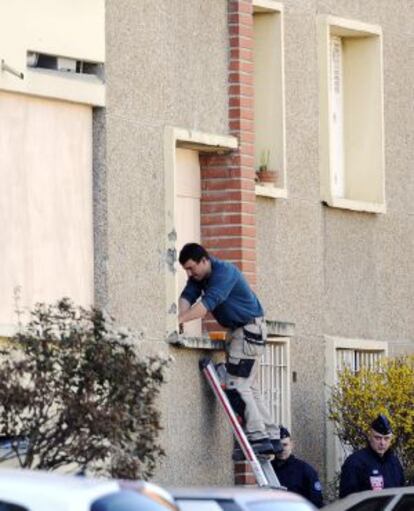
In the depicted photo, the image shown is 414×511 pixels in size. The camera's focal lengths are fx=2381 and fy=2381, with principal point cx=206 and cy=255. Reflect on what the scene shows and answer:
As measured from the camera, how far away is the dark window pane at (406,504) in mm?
16672

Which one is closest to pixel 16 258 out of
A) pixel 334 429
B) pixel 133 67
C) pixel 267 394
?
pixel 133 67

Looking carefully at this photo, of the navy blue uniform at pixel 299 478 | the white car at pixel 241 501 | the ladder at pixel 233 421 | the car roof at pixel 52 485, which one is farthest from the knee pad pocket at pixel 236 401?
the car roof at pixel 52 485

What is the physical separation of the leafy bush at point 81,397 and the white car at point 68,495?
14.7 feet

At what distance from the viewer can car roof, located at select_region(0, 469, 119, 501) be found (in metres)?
10.2

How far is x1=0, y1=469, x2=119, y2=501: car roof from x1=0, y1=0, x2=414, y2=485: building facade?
736 centimetres

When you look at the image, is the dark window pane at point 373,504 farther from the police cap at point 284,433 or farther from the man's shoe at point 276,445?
the police cap at point 284,433

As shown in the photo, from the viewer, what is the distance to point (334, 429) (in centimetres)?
2327

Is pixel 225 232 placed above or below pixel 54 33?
below

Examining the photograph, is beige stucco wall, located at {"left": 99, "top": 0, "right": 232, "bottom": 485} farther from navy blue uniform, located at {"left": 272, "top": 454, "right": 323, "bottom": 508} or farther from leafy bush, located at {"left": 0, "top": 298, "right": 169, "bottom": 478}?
leafy bush, located at {"left": 0, "top": 298, "right": 169, "bottom": 478}

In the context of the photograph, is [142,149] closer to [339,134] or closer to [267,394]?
[267,394]

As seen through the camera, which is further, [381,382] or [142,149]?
[381,382]

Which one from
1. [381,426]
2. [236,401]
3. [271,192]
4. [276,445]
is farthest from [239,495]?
[271,192]

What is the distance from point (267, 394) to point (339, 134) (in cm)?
353

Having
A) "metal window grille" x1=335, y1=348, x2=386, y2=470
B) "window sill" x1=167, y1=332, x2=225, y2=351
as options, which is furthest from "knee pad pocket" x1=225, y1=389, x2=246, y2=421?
"metal window grille" x1=335, y1=348, x2=386, y2=470
